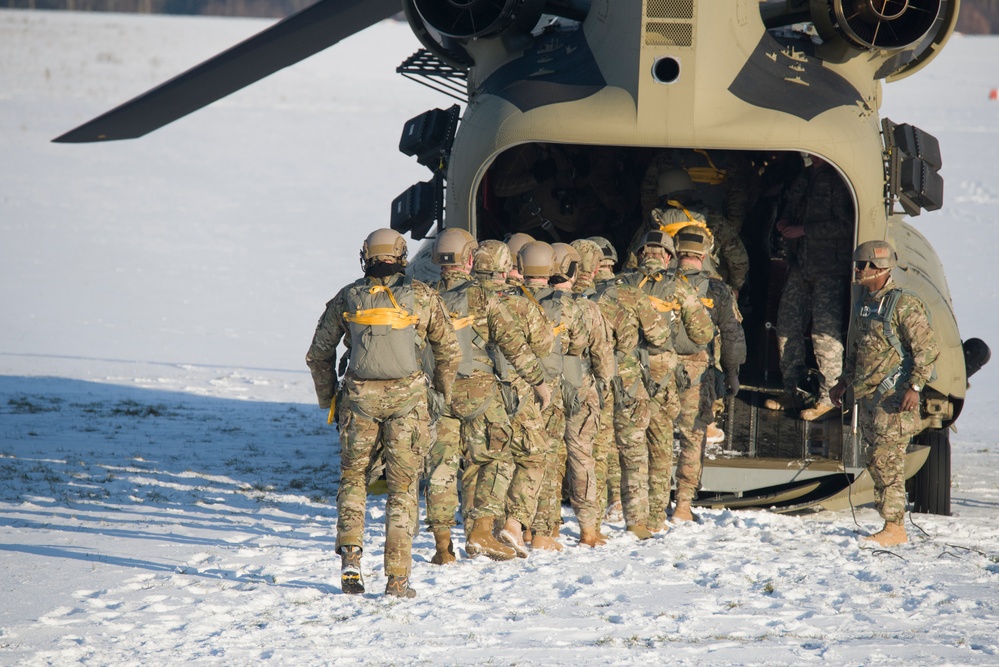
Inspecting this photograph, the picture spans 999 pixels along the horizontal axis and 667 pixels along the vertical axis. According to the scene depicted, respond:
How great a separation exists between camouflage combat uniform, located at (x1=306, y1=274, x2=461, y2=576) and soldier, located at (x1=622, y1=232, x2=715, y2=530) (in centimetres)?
186

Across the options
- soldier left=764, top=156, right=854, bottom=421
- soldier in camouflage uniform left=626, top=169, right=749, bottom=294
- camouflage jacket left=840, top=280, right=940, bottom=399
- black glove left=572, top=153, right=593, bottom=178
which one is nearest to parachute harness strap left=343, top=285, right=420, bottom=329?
camouflage jacket left=840, top=280, right=940, bottom=399

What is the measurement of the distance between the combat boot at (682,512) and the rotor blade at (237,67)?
4055mm

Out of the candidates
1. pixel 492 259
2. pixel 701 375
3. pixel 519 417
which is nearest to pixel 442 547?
pixel 519 417

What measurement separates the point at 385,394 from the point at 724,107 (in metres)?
2.90

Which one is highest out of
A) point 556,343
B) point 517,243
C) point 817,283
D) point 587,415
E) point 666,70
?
point 666,70

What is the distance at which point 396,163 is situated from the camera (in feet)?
107

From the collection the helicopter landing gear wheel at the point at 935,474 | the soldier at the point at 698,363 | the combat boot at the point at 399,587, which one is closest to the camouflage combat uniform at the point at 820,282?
the helicopter landing gear wheel at the point at 935,474

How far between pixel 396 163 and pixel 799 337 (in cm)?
2483

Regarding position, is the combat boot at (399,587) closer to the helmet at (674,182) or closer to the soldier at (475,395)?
the soldier at (475,395)

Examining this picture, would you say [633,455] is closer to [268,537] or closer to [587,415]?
[587,415]

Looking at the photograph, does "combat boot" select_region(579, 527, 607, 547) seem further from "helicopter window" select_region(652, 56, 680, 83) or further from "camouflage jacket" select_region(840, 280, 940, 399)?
"helicopter window" select_region(652, 56, 680, 83)

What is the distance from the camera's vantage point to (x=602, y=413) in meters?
7.18

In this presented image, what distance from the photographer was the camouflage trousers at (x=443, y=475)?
21.5 feet

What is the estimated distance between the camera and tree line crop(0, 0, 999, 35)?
64250 millimetres
